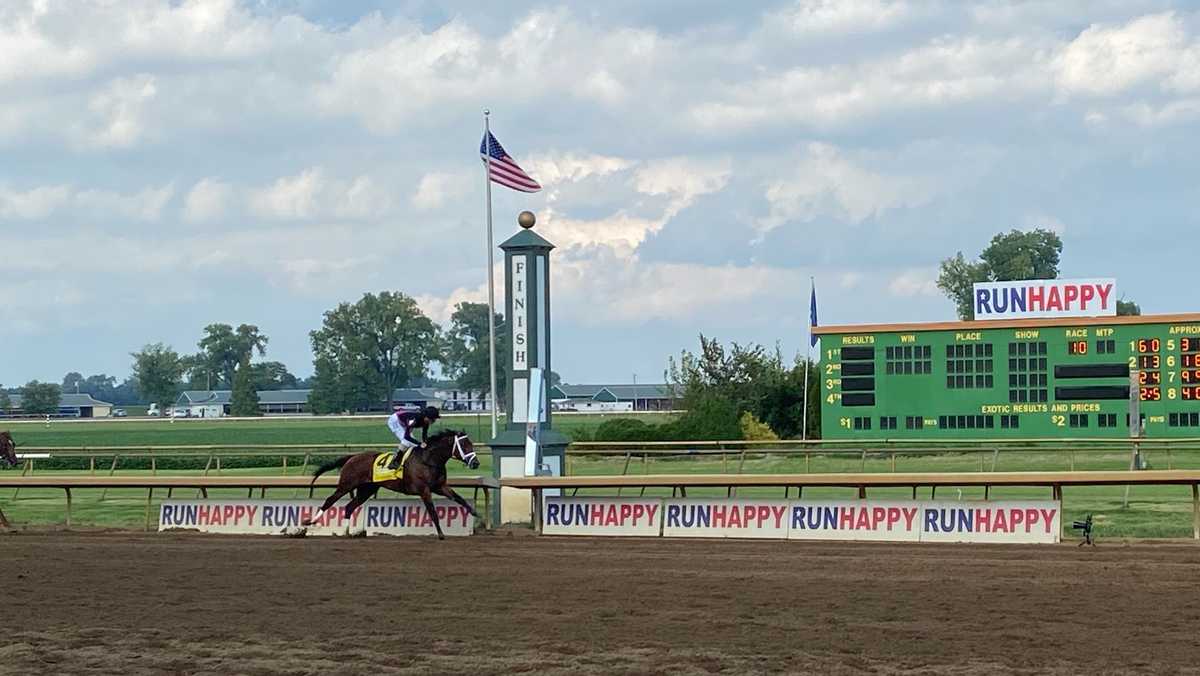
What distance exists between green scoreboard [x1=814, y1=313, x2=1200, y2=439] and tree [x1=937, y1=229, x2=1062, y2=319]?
2277 inches

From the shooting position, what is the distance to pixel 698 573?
1380 cm

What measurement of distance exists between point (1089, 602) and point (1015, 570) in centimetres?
222

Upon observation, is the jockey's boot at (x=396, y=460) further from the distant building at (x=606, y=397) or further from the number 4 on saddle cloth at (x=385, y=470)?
the distant building at (x=606, y=397)

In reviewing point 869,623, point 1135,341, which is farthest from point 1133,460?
point 869,623

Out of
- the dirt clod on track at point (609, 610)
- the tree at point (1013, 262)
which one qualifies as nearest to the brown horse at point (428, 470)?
the dirt clod on track at point (609, 610)

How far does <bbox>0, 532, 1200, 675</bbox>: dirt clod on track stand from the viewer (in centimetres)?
920

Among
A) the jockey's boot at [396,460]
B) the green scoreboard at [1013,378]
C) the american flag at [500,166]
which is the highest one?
the american flag at [500,166]

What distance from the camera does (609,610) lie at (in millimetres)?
11398

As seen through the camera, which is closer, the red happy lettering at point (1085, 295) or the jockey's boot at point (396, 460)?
the jockey's boot at point (396, 460)

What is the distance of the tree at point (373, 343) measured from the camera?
113000 mm

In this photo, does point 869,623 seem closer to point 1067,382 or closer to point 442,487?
point 442,487

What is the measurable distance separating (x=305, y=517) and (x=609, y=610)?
30.7 ft

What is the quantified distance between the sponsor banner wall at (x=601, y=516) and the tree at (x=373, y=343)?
312 feet

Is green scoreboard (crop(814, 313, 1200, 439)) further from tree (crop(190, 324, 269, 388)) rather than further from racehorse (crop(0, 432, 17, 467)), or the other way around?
tree (crop(190, 324, 269, 388))
